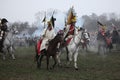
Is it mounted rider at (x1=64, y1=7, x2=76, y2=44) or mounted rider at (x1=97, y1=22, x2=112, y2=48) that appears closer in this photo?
mounted rider at (x1=64, y1=7, x2=76, y2=44)

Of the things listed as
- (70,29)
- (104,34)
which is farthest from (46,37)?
(104,34)

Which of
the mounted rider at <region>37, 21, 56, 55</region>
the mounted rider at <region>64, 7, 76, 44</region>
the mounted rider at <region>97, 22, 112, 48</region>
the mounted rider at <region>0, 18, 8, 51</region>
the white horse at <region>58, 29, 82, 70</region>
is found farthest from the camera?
the mounted rider at <region>97, 22, 112, 48</region>

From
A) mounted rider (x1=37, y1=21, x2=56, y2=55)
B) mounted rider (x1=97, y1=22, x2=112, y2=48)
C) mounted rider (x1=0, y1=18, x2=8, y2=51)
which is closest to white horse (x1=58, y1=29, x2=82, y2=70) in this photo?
mounted rider (x1=37, y1=21, x2=56, y2=55)

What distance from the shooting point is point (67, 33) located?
14961 mm

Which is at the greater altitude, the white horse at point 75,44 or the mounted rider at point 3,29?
the mounted rider at point 3,29

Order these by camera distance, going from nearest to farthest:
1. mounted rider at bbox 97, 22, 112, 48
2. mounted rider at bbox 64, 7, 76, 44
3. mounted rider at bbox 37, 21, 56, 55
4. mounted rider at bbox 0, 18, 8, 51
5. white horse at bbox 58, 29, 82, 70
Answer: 1. mounted rider at bbox 37, 21, 56, 55
2. white horse at bbox 58, 29, 82, 70
3. mounted rider at bbox 64, 7, 76, 44
4. mounted rider at bbox 0, 18, 8, 51
5. mounted rider at bbox 97, 22, 112, 48

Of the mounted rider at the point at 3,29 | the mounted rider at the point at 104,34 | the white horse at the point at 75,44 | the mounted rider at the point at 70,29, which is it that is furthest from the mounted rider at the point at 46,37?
the mounted rider at the point at 104,34

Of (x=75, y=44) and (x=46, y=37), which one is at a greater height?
(x=46, y=37)

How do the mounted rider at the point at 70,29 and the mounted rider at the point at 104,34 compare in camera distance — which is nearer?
the mounted rider at the point at 70,29

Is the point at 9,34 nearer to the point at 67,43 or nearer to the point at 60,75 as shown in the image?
the point at 67,43

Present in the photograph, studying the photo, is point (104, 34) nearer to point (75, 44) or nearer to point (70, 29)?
point (70, 29)

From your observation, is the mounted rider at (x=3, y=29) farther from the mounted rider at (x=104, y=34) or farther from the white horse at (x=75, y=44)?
the mounted rider at (x=104, y=34)

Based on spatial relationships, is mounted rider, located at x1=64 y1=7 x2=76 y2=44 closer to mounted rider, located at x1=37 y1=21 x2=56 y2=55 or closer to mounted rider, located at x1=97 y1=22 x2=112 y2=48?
mounted rider, located at x1=37 y1=21 x2=56 y2=55

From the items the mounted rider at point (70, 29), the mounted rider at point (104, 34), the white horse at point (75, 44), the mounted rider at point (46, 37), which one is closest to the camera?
the mounted rider at point (46, 37)
